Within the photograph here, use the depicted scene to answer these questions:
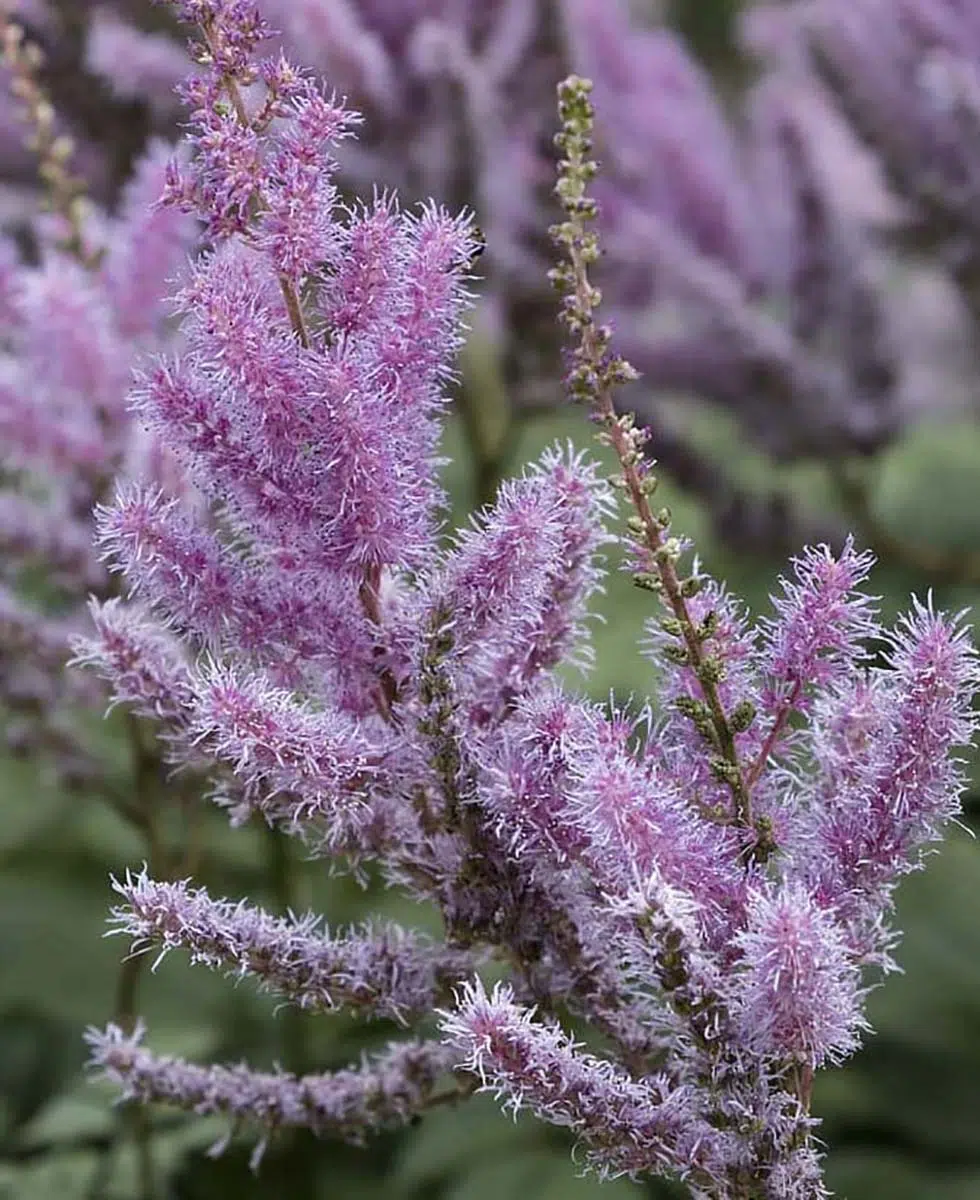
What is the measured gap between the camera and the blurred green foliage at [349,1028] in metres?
1.35

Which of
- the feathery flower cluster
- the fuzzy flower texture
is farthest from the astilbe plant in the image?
the fuzzy flower texture

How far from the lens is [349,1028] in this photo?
167cm

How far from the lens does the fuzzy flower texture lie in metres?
0.59

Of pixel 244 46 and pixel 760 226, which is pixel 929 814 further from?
pixel 760 226

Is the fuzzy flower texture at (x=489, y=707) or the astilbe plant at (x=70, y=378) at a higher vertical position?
the astilbe plant at (x=70, y=378)

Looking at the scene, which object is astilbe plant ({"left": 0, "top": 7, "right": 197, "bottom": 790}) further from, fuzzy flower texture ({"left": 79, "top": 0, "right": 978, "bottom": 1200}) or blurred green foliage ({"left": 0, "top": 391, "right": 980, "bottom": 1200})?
fuzzy flower texture ({"left": 79, "top": 0, "right": 978, "bottom": 1200})

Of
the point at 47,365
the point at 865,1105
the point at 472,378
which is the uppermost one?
the point at 472,378

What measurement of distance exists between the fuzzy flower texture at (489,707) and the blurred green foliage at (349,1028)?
1.67 ft

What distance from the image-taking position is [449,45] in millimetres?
1647

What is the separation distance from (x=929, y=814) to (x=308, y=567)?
231mm

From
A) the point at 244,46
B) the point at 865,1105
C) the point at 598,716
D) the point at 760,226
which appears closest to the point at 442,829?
the point at 598,716

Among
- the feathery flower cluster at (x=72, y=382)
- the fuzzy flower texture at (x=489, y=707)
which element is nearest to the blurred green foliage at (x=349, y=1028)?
the feathery flower cluster at (x=72, y=382)

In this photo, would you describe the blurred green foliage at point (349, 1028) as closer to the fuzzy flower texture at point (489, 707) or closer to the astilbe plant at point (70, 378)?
the astilbe plant at point (70, 378)

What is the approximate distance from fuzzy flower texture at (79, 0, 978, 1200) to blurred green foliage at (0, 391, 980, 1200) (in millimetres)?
511
